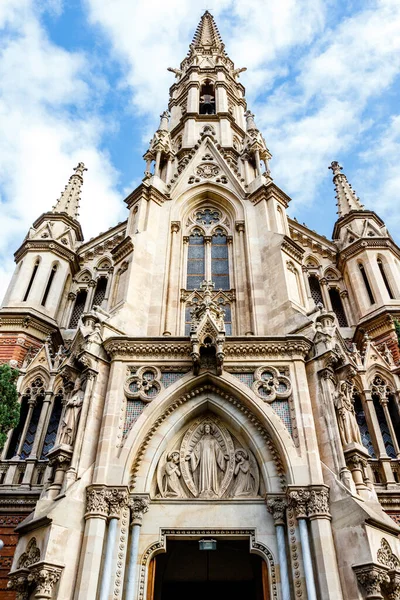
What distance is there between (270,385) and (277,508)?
2977 millimetres

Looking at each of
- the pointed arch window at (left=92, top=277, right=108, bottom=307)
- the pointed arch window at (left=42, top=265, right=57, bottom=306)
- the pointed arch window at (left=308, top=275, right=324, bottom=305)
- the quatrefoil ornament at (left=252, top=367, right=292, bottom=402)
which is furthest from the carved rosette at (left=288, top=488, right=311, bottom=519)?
the pointed arch window at (left=42, top=265, right=57, bottom=306)

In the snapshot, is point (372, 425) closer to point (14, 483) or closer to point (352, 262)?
point (352, 262)

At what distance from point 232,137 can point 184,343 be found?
1671cm

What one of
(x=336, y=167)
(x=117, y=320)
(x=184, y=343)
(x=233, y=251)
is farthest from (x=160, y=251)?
(x=336, y=167)

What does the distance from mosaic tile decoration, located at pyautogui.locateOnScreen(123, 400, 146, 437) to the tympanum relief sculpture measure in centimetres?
116

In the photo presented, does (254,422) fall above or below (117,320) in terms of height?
below

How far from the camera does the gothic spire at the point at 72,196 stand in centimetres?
2584

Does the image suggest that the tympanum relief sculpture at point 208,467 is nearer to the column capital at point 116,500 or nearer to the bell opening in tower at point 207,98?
the column capital at point 116,500

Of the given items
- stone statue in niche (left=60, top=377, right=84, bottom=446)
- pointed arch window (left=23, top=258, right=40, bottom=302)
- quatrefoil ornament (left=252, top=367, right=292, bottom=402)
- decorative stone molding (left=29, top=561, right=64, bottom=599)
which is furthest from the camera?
pointed arch window (left=23, top=258, right=40, bottom=302)

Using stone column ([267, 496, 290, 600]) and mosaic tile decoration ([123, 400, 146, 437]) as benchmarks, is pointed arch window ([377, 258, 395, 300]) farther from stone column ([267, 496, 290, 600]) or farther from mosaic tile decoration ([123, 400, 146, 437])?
mosaic tile decoration ([123, 400, 146, 437])

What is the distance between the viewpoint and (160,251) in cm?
1791

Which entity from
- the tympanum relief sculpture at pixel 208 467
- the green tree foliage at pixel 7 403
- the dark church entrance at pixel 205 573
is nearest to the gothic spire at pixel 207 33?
the green tree foliage at pixel 7 403

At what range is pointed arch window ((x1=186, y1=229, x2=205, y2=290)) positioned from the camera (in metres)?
18.0

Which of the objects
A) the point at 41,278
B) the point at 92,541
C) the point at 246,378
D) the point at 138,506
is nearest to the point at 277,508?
the point at 138,506
